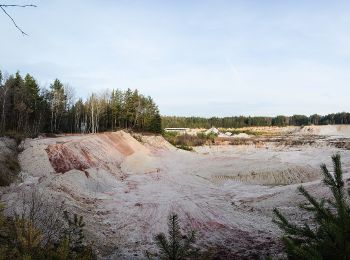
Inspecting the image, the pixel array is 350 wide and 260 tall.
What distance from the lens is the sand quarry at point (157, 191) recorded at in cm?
1980

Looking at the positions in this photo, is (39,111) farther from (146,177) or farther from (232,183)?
(232,183)

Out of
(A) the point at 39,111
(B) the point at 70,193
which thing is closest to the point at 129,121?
(A) the point at 39,111

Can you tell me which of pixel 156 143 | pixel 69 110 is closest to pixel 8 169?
pixel 156 143

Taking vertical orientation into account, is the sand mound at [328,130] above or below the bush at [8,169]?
above

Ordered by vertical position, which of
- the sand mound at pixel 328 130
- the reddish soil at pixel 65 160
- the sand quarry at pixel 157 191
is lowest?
the sand quarry at pixel 157 191

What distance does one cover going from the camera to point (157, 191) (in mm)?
34188

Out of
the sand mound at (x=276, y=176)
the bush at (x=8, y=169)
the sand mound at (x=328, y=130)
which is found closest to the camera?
the bush at (x=8, y=169)

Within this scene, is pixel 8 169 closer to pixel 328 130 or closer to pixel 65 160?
pixel 65 160

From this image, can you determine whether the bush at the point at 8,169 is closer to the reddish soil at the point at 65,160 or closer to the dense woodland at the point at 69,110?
the reddish soil at the point at 65,160

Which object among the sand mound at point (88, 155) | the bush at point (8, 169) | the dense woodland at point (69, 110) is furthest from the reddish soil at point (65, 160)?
the dense woodland at point (69, 110)

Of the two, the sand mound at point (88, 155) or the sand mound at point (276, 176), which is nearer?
the sand mound at point (88, 155)

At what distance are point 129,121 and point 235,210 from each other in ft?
240

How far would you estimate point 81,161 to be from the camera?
136 feet

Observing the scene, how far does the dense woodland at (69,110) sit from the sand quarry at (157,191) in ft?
65.3
